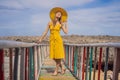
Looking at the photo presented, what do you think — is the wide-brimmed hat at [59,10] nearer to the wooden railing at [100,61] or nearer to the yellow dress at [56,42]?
the yellow dress at [56,42]

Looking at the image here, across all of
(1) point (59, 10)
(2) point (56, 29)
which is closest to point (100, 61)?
(2) point (56, 29)

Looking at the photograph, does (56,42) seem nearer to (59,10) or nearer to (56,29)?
(56,29)

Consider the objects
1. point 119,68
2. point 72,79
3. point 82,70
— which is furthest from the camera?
point 72,79

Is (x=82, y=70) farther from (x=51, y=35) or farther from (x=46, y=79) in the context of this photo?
(x=51, y=35)

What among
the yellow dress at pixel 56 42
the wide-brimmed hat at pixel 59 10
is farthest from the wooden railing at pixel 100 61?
the wide-brimmed hat at pixel 59 10

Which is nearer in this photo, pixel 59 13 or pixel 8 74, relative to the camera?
pixel 8 74

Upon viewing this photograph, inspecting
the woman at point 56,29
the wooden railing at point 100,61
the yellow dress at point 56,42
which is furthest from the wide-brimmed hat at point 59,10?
the wooden railing at point 100,61

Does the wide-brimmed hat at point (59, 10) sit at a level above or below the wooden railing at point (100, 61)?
above

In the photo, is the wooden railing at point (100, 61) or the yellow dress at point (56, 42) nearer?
the wooden railing at point (100, 61)

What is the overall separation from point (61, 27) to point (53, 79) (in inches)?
54.4

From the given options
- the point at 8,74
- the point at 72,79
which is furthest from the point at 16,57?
the point at 72,79

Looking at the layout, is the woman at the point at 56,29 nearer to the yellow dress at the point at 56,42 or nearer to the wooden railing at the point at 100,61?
the yellow dress at the point at 56,42

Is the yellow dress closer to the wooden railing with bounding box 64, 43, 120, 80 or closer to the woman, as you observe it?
the woman

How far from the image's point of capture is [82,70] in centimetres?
662
